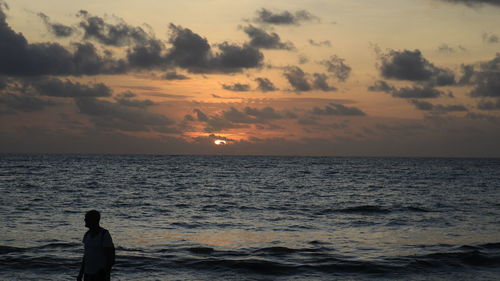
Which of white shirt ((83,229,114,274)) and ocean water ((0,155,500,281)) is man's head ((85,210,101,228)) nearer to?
white shirt ((83,229,114,274))

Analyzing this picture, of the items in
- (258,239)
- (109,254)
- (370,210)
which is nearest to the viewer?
(109,254)

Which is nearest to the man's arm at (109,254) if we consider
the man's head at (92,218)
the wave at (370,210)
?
the man's head at (92,218)

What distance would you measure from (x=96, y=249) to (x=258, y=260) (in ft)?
31.7

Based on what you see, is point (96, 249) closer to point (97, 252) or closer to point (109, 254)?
point (97, 252)

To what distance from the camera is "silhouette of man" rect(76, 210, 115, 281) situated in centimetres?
1016

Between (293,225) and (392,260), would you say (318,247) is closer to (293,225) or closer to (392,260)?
→ (392,260)

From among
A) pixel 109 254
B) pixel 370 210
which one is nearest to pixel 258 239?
pixel 109 254

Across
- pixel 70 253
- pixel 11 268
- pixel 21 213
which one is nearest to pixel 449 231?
pixel 70 253

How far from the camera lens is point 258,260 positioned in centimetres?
1892

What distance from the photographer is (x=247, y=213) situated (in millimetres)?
34031

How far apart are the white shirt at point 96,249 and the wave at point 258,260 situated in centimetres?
715

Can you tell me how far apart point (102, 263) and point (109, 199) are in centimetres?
3389

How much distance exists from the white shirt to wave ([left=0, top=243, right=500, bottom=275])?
715 centimetres

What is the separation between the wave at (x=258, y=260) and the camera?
17.8m
